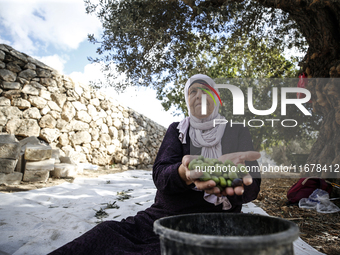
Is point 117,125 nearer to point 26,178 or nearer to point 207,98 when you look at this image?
point 26,178

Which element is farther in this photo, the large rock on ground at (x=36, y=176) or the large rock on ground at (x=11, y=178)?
the large rock on ground at (x=36, y=176)

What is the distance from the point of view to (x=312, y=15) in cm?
410

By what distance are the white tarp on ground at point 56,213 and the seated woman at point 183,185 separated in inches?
31.4

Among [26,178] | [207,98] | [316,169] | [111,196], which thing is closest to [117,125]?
[26,178]

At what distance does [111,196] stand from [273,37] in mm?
5542

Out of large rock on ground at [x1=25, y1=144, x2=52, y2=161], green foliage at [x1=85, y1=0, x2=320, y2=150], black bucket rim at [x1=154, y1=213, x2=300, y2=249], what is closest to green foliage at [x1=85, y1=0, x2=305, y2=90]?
green foliage at [x1=85, y1=0, x2=320, y2=150]

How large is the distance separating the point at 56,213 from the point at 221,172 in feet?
8.22

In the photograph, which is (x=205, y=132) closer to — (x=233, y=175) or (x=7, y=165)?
(x=233, y=175)

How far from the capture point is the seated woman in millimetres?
1390

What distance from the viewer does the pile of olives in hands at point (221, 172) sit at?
112 centimetres

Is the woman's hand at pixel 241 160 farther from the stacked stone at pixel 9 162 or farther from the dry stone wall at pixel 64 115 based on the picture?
the dry stone wall at pixel 64 115

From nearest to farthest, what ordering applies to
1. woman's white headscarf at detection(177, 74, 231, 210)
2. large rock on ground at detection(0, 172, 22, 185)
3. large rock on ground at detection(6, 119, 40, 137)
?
woman's white headscarf at detection(177, 74, 231, 210)
large rock on ground at detection(0, 172, 22, 185)
large rock on ground at detection(6, 119, 40, 137)

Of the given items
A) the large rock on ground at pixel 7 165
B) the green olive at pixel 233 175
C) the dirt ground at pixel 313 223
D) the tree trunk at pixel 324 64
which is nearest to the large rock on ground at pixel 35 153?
the large rock on ground at pixel 7 165

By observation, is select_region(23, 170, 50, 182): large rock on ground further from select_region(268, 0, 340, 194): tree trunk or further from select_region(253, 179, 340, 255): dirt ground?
select_region(268, 0, 340, 194): tree trunk
